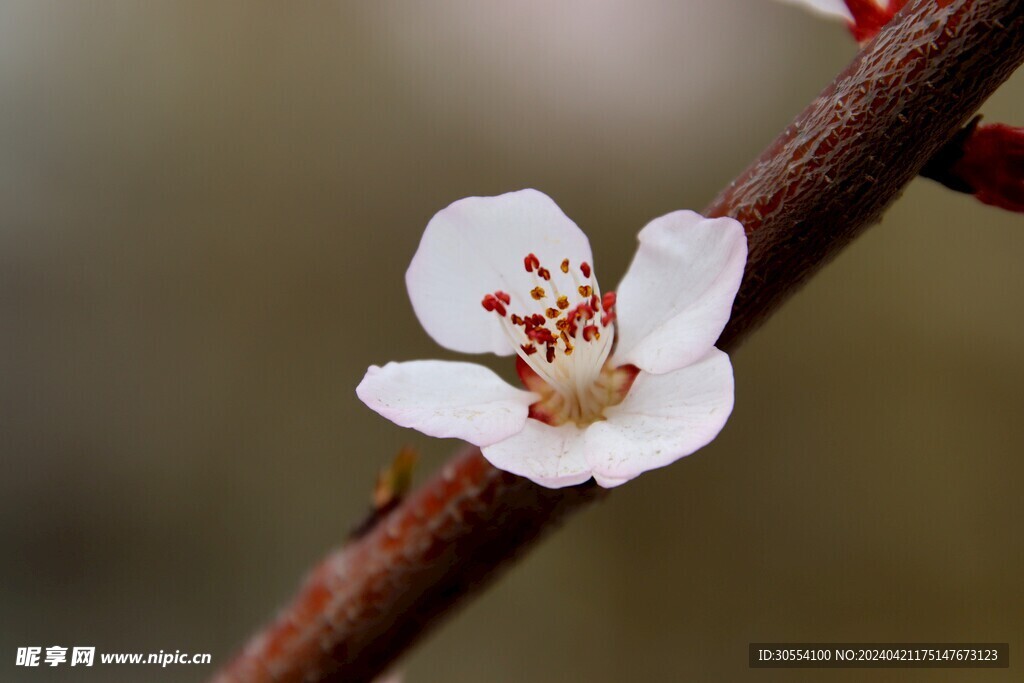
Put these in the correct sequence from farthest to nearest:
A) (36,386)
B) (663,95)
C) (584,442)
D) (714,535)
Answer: (663,95) < (714,535) < (36,386) < (584,442)

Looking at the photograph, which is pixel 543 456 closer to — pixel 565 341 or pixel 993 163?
pixel 565 341

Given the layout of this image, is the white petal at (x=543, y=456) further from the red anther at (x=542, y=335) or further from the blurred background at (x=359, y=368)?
the blurred background at (x=359, y=368)

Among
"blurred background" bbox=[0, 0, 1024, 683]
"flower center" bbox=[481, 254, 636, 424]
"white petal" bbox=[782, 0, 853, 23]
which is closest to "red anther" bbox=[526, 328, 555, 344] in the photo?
"flower center" bbox=[481, 254, 636, 424]

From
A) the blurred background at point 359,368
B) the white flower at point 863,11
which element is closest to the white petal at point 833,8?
the white flower at point 863,11

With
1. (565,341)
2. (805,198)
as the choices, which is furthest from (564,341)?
(805,198)

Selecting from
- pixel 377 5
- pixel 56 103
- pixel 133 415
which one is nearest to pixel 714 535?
pixel 133 415

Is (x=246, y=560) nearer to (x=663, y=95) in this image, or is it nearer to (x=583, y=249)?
(x=663, y=95)
